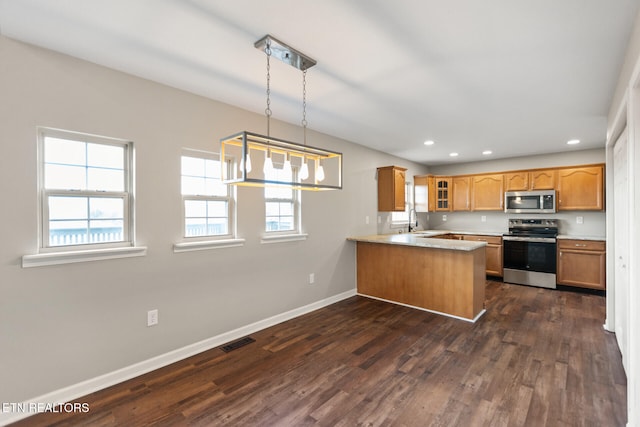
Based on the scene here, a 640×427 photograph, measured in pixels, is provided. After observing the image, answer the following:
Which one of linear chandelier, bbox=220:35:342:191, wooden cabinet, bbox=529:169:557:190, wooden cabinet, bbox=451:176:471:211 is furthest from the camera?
wooden cabinet, bbox=451:176:471:211

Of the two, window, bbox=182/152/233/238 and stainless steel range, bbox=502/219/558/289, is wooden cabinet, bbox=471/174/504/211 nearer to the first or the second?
stainless steel range, bbox=502/219/558/289

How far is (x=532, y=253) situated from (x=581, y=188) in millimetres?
1356

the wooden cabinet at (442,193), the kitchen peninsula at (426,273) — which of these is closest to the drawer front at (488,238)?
the wooden cabinet at (442,193)

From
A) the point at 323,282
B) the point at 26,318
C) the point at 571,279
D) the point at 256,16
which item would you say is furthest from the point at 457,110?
the point at 26,318

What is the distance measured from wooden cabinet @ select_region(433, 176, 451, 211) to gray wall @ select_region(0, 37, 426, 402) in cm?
411

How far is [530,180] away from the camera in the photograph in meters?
5.65

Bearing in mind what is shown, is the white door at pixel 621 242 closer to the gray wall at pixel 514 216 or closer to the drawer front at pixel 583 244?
the drawer front at pixel 583 244

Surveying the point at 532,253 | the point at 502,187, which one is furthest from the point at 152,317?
the point at 502,187

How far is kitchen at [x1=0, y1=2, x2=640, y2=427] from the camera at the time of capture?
2018 mm

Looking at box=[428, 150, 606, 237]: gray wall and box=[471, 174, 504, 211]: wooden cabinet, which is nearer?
box=[428, 150, 606, 237]: gray wall

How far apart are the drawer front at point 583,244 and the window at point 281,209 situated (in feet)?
14.7

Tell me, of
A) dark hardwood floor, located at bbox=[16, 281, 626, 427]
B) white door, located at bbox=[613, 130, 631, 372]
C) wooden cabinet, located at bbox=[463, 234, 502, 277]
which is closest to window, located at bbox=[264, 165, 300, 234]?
dark hardwood floor, located at bbox=[16, 281, 626, 427]

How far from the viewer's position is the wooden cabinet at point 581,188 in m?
5.03

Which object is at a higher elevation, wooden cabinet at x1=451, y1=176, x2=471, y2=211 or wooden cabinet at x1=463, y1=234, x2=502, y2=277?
wooden cabinet at x1=451, y1=176, x2=471, y2=211
